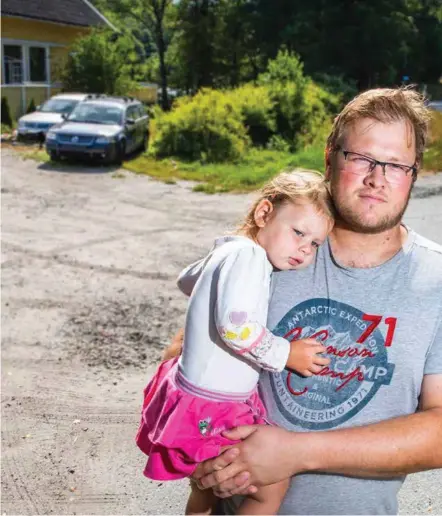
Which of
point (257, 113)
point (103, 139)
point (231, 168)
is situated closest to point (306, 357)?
point (231, 168)

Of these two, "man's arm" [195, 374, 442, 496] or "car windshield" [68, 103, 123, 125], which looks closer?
"man's arm" [195, 374, 442, 496]

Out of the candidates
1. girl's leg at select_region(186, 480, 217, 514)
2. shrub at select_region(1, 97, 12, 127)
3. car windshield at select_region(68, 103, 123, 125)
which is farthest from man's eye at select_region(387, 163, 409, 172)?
shrub at select_region(1, 97, 12, 127)

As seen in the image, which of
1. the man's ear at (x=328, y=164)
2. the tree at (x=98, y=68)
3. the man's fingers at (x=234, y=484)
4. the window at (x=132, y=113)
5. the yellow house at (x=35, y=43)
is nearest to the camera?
the man's fingers at (x=234, y=484)

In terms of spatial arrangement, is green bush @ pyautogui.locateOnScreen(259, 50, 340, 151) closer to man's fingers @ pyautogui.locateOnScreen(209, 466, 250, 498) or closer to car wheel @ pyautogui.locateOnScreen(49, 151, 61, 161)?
car wheel @ pyautogui.locateOnScreen(49, 151, 61, 161)

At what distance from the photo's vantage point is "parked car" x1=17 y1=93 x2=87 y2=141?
21.2 m

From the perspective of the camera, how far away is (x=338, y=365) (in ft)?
7.23

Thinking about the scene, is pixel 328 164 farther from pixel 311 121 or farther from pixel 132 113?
pixel 311 121

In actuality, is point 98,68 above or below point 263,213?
above

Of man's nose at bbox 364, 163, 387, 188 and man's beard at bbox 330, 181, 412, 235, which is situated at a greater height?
man's nose at bbox 364, 163, 387, 188

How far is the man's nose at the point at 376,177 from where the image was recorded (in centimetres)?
221

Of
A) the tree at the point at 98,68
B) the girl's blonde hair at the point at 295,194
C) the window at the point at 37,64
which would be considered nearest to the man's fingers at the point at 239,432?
the girl's blonde hair at the point at 295,194

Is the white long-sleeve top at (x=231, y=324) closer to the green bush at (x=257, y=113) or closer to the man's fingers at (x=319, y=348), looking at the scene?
the man's fingers at (x=319, y=348)

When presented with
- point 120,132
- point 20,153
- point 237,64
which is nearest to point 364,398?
point 120,132

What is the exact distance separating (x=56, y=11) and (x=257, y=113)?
1433cm
